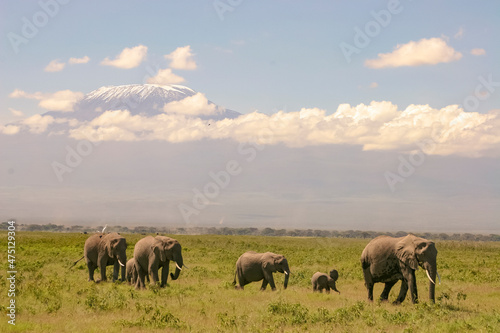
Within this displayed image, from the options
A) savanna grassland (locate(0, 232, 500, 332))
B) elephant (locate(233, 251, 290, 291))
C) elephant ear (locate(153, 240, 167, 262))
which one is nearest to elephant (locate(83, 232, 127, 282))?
savanna grassland (locate(0, 232, 500, 332))

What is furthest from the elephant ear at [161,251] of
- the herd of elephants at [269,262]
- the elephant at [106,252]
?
the elephant at [106,252]

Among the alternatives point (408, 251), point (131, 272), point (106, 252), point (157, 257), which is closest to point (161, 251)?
point (157, 257)

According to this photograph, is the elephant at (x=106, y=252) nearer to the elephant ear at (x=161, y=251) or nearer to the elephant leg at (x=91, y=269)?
the elephant leg at (x=91, y=269)

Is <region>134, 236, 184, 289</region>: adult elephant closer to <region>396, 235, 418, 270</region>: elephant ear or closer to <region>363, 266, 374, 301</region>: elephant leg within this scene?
<region>363, 266, 374, 301</region>: elephant leg

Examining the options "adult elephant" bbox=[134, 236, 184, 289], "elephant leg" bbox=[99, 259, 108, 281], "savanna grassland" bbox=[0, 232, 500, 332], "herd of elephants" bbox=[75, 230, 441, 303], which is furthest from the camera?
"elephant leg" bbox=[99, 259, 108, 281]

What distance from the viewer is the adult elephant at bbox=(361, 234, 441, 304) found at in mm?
20016

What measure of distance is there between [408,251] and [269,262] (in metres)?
7.41

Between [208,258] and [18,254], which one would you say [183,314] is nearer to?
[208,258]

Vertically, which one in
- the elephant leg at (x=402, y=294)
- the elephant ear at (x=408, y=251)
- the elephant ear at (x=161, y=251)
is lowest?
the elephant leg at (x=402, y=294)

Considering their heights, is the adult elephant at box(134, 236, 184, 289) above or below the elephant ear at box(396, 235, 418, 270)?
below

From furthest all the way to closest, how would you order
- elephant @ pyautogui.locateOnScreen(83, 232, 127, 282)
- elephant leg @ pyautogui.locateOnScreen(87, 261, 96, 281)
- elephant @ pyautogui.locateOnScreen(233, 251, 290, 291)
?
elephant leg @ pyautogui.locateOnScreen(87, 261, 96, 281), elephant @ pyautogui.locateOnScreen(83, 232, 127, 282), elephant @ pyautogui.locateOnScreen(233, 251, 290, 291)

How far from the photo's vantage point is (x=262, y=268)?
25.6 m

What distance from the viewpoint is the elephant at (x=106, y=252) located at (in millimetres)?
28388

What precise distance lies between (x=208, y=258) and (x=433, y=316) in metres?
32.4
